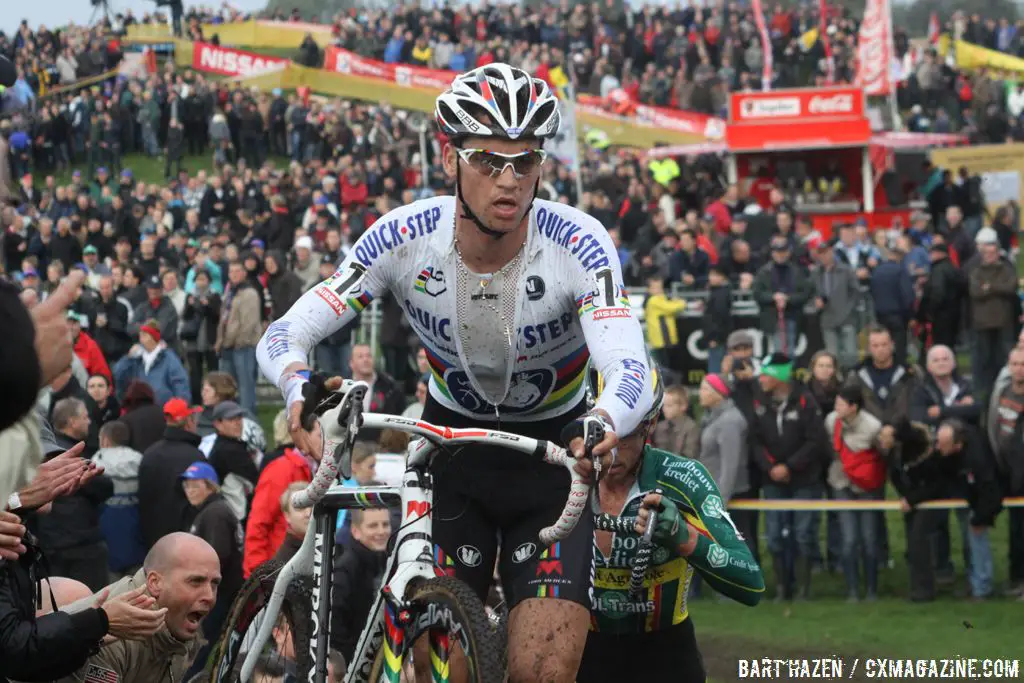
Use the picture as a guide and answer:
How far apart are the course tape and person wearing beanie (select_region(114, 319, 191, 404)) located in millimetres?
6534

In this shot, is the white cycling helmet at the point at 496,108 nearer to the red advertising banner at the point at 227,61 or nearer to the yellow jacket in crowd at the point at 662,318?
the yellow jacket in crowd at the point at 662,318

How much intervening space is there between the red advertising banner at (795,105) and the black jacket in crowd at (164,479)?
22.4 m

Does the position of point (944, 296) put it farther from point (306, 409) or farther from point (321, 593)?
point (306, 409)

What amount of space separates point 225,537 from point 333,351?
28.6 ft

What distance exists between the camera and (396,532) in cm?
638

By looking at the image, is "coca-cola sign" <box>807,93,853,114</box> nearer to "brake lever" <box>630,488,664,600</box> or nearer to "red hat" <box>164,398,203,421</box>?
"red hat" <box>164,398,203,421</box>

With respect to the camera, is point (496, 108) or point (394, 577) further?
point (496, 108)

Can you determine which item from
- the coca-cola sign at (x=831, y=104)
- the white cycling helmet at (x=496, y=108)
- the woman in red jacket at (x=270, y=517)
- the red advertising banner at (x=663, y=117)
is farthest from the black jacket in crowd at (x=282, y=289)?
the red advertising banner at (x=663, y=117)

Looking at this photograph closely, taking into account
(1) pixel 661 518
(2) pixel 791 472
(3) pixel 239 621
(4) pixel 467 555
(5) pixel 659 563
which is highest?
(1) pixel 661 518

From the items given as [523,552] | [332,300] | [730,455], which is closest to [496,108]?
[332,300]

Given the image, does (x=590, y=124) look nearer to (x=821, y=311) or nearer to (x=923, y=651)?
(x=821, y=311)

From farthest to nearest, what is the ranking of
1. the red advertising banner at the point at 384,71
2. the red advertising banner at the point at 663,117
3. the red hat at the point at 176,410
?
the red advertising banner at the point at 384,71 < the red advertising banner at the point at 663,117 < the red hat at the point at 176,410

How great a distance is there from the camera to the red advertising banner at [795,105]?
33.2m

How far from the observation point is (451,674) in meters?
5.87
